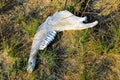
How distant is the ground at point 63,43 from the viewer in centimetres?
332

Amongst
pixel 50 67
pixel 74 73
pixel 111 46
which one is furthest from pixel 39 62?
pixel 111 46

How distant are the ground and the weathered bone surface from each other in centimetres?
6

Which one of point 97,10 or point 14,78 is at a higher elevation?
point 97,10

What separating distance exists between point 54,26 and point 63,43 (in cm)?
19

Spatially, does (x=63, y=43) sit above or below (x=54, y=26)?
below

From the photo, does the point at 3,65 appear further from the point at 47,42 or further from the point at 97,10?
the point at 97,10

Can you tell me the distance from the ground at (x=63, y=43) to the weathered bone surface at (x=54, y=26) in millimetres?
60

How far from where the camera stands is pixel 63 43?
3.59m

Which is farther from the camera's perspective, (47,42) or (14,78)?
(47,42)

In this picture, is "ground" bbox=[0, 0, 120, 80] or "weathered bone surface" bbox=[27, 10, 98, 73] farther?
"weathered bone surface" bbox=[27, 10, 98, 73]

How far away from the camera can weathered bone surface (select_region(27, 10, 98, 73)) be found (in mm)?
3480

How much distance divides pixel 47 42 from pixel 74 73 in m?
0.42

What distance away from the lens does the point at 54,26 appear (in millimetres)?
3627

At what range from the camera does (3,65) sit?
134 inches
